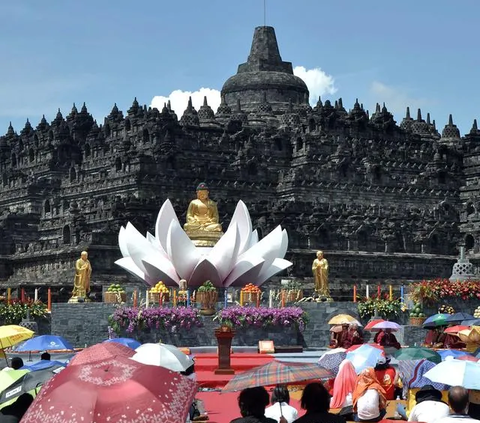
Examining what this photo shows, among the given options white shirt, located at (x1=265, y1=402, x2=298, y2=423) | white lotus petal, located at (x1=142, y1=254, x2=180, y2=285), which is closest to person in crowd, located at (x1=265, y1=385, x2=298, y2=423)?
white shirt, located at (x1=265, y1=402, x2=298, y2=423)

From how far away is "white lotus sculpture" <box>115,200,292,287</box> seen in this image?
142ft

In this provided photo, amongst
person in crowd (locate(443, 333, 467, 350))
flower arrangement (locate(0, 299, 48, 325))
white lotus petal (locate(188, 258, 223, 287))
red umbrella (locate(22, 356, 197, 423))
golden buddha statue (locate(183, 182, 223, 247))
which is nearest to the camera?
red umbrella (locate(22, 356, 197, 423))

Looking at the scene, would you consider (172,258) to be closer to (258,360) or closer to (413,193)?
(258,360)

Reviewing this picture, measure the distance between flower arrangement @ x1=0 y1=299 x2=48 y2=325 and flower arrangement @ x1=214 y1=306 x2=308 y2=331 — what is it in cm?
580

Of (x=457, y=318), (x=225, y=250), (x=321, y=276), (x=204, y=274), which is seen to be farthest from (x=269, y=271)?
(x=457, y=318)

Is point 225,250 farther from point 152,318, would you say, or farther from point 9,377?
point 9,377

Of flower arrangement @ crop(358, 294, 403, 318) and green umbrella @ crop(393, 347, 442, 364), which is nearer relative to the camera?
green umbrella @ crop(393, 347, 442, 364)

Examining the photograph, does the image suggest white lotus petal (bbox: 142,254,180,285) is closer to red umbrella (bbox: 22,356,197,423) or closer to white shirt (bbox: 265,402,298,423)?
white shirt (bbox: 265,402,298,423)

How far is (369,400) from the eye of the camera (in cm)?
1806

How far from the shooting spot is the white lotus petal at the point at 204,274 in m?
43.2

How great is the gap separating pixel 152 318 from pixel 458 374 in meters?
21.6

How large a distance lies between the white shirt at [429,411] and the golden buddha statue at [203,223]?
28.2 metres

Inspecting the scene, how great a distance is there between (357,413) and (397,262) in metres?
54.3

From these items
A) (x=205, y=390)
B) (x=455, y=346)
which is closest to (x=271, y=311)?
(x=455, y=346)
